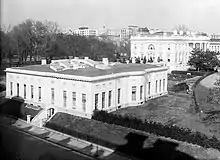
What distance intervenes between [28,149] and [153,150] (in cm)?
450

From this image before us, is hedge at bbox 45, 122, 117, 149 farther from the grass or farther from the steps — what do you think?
the grass

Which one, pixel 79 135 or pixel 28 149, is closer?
pixel 28 149

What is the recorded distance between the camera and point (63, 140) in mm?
12617

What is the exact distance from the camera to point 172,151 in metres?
11.1

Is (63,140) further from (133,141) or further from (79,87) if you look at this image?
(79,87)

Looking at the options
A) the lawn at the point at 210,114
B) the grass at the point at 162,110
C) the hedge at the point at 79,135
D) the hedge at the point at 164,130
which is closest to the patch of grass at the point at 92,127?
the hedge at the point at 79,135

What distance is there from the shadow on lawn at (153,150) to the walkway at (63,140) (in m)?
0.48

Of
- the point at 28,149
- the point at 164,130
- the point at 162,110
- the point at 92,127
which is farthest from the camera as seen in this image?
the point at 162,110

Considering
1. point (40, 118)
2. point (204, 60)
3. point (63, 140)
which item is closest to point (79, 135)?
point (63, 140)

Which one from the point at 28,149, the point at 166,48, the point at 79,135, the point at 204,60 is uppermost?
the point at 166,48

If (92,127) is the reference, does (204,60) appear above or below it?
above

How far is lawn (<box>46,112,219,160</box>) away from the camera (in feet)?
36.0

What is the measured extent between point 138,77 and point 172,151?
7133mm

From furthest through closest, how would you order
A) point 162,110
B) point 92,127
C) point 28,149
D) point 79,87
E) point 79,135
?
point 162,110
point 79,87
point 92,127
point 79,135
point 28,149
